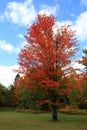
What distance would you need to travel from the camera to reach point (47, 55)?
85.1 ft

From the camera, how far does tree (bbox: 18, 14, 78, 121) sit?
85.3 ft

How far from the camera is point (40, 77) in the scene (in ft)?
86.0

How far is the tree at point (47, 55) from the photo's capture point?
85.3 ft

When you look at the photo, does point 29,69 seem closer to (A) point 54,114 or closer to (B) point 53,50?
(B) point 53,50

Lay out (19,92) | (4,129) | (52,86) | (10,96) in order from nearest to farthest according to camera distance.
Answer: (4,129) < (52,86) < (19,92) < (10,96)

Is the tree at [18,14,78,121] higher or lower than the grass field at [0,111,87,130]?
higher

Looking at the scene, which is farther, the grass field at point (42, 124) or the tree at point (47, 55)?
the tree at point (47, 55)

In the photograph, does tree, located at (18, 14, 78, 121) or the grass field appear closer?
the grass field

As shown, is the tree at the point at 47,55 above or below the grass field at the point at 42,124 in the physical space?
above

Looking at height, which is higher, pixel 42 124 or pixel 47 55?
pixel 47 55

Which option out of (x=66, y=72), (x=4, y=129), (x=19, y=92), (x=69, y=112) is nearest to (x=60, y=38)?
(x=66, y=72)

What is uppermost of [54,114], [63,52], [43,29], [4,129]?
[43,29]

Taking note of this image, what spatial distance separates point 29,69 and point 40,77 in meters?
1.24

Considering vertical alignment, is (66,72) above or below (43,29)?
below
